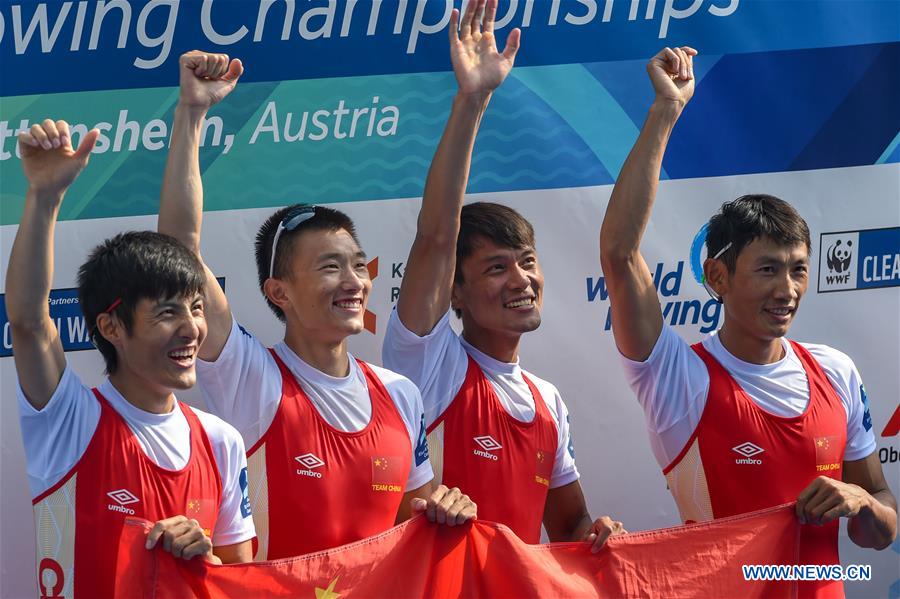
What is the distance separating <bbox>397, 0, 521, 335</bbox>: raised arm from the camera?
13.3ft

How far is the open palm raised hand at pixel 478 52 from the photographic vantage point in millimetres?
4102

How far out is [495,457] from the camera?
4.09m

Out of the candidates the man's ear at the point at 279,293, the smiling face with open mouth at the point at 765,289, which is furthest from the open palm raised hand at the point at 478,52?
the smiling face with open mouth at the point at 765,289

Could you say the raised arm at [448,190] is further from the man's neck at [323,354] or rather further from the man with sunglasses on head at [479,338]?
the man's neck at [323,354]

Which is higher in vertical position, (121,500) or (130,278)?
(130,278)

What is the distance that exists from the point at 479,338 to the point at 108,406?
1.44 m

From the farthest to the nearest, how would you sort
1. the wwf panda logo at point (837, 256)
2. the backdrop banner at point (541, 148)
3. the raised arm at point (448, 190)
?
the wwf panda logo at point (837, 256) → the backdrop banner at point (541, 148) → the raised arm at point (448, 190)

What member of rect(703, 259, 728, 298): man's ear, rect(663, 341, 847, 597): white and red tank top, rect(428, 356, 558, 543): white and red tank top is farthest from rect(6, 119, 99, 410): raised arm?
rect(703, 259, 728, 298): man's ear

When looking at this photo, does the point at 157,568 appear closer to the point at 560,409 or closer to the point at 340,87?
the point at 560,409

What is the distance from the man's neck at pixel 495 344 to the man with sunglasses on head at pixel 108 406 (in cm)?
116

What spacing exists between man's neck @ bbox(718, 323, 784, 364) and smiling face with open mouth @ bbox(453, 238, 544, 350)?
0.72 meters

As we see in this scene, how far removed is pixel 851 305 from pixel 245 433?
2.93 meters

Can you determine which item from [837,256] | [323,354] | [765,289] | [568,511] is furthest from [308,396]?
[837,256]

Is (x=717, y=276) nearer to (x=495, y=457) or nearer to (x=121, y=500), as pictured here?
(x=495, y=457)
